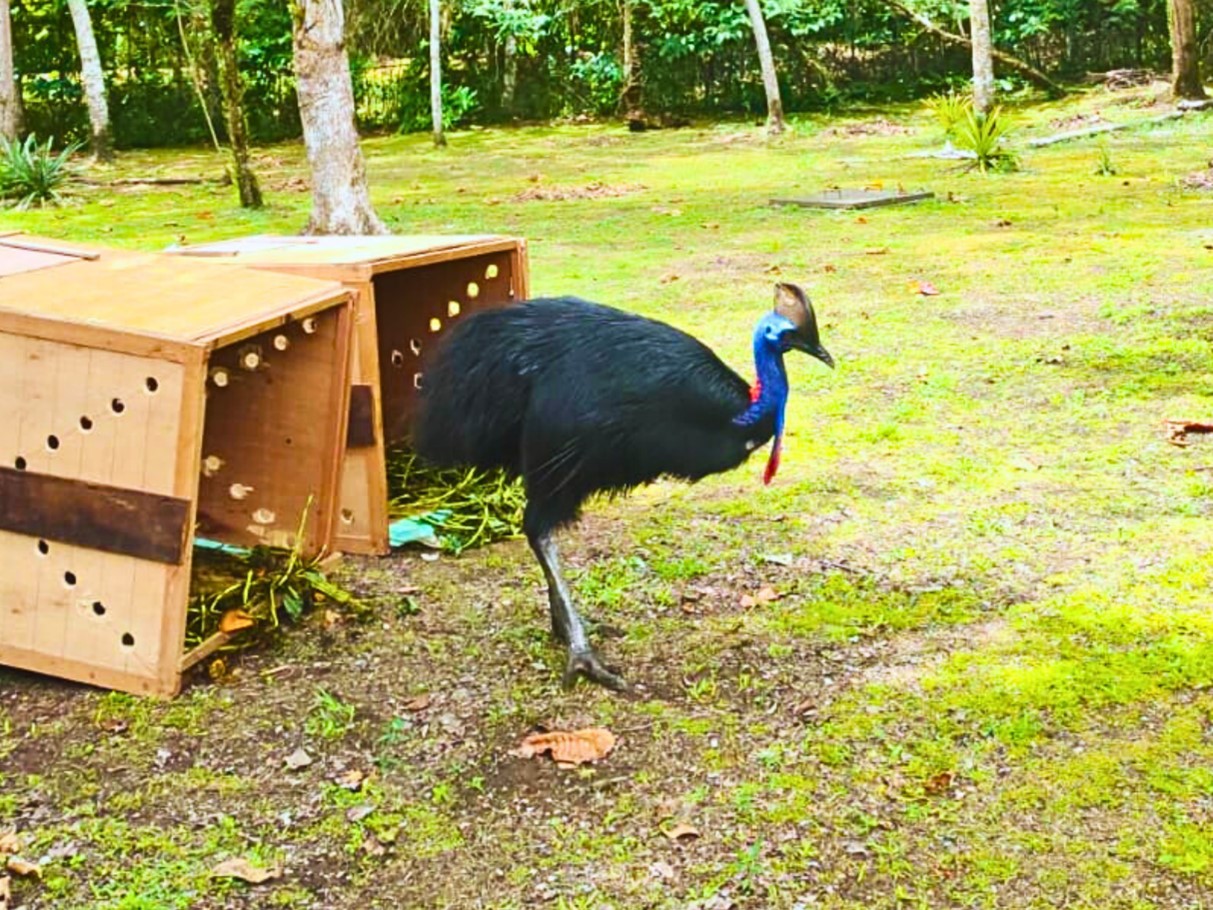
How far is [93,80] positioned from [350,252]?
42.4 feet

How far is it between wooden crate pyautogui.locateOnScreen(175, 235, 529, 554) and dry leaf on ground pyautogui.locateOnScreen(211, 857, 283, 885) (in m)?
1.55

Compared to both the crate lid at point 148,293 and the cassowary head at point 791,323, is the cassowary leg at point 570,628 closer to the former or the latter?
the cassowary head at point 791,323

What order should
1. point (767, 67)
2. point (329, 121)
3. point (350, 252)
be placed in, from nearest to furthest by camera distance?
point (350, 252) < point (329, 121) < point (767, 67)

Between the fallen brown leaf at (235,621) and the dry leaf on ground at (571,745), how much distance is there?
90cm

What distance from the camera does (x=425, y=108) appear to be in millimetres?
20922

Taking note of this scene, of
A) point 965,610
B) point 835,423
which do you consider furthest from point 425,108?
point 965,610

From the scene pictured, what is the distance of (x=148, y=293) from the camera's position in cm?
351

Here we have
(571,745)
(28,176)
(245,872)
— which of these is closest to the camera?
(245,872)

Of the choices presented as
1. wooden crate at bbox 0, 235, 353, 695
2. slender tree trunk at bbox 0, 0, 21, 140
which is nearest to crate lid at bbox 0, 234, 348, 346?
wooden crate at bbox 0, 235, 353, 695

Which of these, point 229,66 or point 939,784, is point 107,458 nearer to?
point 939,784

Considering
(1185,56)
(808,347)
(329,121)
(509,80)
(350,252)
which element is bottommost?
(808,347)

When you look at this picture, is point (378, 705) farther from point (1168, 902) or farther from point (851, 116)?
point (851, 116)

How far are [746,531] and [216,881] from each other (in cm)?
207

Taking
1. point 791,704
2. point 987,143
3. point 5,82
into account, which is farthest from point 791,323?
point 5,82
